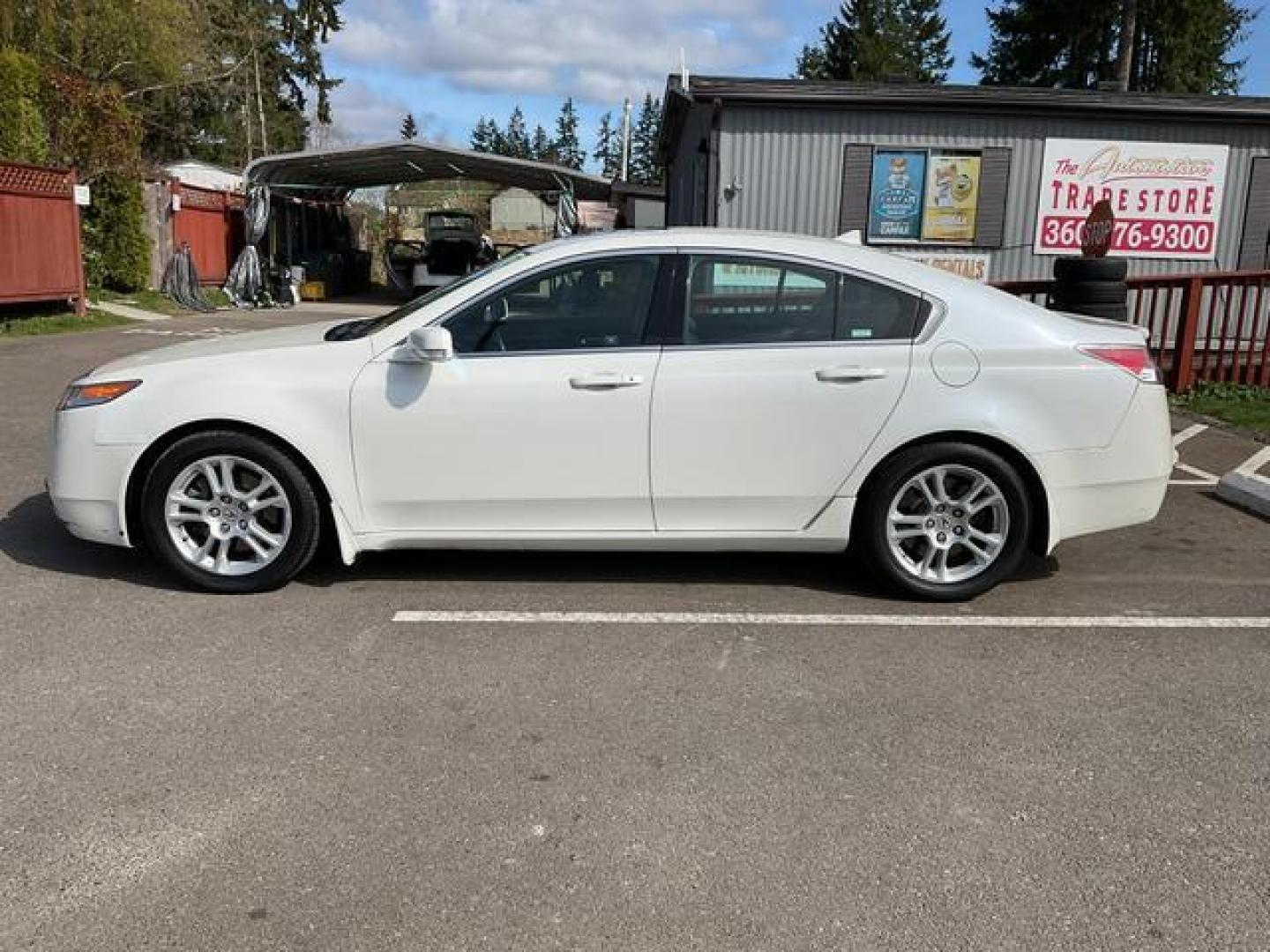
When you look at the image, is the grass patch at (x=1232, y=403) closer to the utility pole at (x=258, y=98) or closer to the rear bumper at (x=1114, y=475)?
the rear bumper at (x=1114, y=475)

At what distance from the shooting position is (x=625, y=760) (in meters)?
3.34

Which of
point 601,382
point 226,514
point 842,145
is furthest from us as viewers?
point 842,145

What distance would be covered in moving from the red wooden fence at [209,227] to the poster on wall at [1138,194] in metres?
17.2

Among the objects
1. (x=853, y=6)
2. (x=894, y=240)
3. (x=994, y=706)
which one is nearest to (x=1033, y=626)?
(x=994, y=706)

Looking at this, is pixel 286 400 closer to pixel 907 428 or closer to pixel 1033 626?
pixel 907 428

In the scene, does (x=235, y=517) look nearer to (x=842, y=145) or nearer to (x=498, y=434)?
(x=498, y=434)

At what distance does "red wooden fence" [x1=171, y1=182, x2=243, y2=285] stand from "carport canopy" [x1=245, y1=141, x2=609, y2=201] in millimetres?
1293

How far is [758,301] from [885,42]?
5341 cm

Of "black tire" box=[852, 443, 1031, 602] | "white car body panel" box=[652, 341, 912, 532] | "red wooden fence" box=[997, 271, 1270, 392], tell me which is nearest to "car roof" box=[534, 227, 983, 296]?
"white car body panel" box=[652, 341, 912, 532]

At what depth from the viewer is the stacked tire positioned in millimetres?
9812

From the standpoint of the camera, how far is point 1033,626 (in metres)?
4.57

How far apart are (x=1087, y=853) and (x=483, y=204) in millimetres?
63479

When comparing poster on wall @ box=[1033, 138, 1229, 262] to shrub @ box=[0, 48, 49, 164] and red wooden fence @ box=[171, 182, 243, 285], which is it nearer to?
shrub @ box=[0, 48, 49, 164]

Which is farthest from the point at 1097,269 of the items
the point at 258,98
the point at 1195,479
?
the point at 258,98
